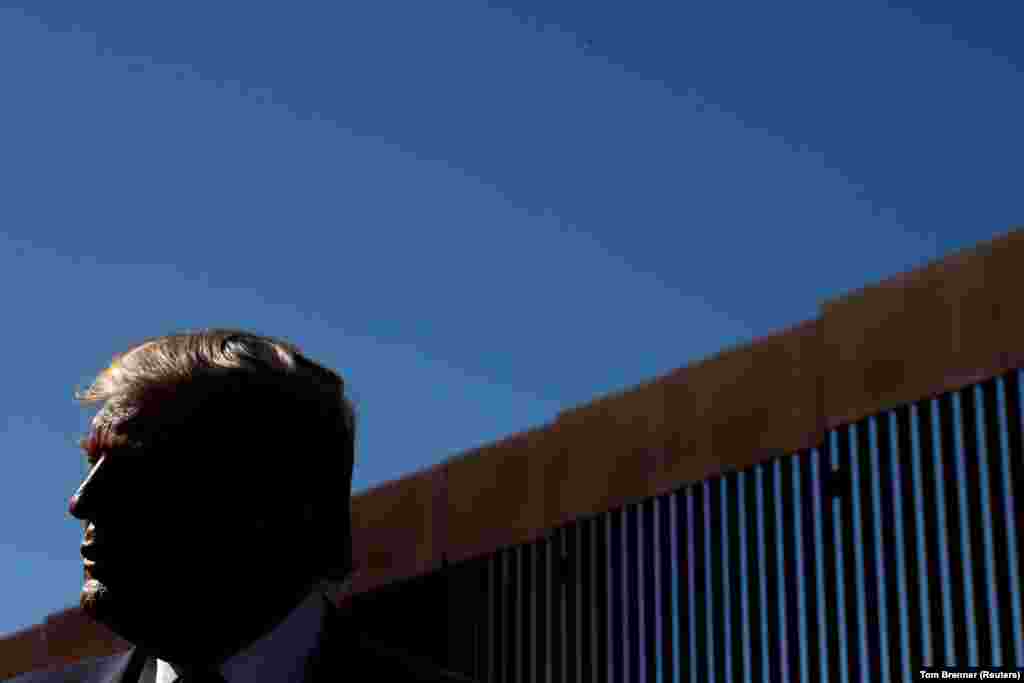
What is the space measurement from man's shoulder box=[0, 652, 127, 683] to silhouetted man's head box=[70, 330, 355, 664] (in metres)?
0.27

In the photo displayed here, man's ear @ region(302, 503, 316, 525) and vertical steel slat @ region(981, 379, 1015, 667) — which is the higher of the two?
vertical steel slat @ region(981, 379, 1015, 667)

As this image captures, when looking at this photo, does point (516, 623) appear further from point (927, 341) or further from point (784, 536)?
point (927, 341)

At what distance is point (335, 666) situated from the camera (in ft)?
7.00

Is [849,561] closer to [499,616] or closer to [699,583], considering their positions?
[699,583]

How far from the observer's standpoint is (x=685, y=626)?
11.0 m

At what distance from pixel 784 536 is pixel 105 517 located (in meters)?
8.91

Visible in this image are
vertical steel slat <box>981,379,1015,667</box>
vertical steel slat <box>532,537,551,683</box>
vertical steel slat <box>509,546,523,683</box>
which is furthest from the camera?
vertical steel slat <box>509,546,523,683</box>

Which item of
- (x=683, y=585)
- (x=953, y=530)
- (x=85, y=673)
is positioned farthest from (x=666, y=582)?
(x=85, y=673)

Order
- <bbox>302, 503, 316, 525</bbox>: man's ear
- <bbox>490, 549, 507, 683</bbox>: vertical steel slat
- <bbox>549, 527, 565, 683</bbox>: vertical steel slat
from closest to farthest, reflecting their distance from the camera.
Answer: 1. <bbox>302, 503, 316, 525</bbox>: man's ear
2. <bbox>549, 527, 565, 683</bbox>: vertical steel slat
3. <bbox>490, 549, 507, 683</bbox>: vertical steel slat

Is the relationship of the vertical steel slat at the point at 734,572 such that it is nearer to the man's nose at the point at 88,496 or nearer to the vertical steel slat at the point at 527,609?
the vertical steel slat at the point at 527,609

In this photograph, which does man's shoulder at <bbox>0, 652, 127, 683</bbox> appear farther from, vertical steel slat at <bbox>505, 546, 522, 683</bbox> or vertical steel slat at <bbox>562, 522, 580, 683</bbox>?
vertical steel slat at <bbox>505, 546, 522, 683</bbox>

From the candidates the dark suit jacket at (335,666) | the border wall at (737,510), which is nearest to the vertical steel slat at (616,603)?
the border wall at (737,510)

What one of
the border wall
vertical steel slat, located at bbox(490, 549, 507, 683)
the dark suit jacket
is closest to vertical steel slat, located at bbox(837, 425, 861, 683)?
the border wall

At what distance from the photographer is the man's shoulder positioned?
216 centimetres
